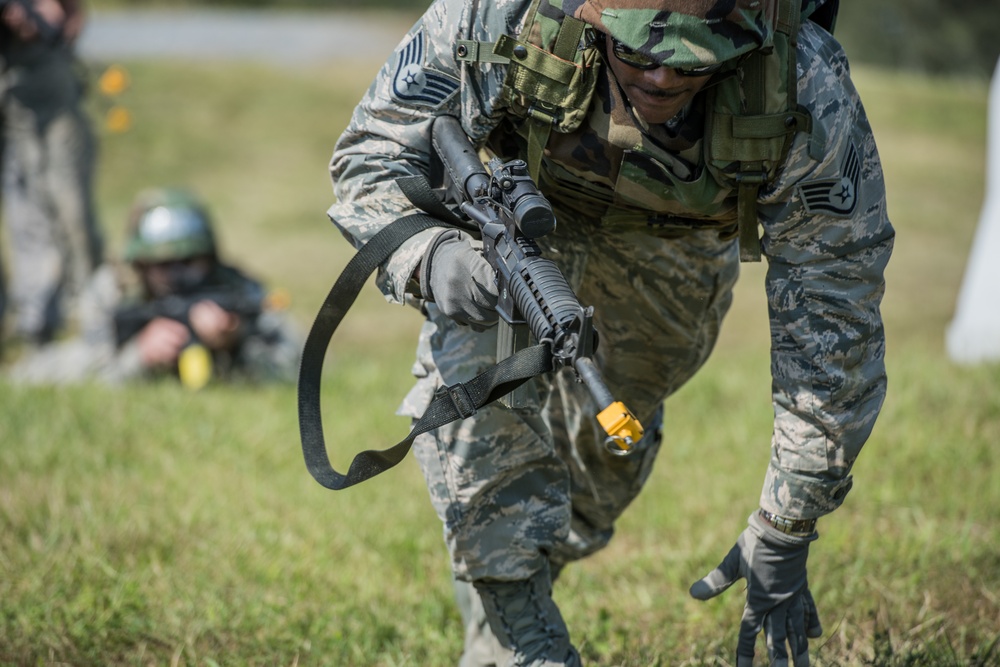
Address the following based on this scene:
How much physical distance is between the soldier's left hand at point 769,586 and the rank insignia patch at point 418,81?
1.24m

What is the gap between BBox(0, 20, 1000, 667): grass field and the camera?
324cm

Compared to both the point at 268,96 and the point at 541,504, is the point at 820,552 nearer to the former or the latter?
the point at 541,504

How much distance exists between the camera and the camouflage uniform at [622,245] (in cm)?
251

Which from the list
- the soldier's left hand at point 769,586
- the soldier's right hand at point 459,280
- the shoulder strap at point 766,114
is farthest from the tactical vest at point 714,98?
the soldier's left hand at point 769,586

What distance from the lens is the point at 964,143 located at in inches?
732

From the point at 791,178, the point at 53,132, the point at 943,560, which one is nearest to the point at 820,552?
the point at 943,560

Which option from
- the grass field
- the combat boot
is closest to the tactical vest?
the combat boot

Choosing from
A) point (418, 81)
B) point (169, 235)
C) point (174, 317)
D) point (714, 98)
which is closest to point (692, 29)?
point (714, 98)

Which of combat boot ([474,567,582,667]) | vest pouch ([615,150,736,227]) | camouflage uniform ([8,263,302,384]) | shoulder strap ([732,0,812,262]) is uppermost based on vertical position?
shoulder strap ([732,0,812,262])

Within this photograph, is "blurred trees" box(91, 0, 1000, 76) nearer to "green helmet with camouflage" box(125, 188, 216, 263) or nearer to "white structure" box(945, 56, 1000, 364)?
"green helmet with camouflage" box(125, 188, 216, 263)

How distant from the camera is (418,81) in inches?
106

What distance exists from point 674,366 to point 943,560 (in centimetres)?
119

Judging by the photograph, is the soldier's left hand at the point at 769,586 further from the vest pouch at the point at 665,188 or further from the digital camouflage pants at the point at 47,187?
the digital camouflage pants at the point at 47,187

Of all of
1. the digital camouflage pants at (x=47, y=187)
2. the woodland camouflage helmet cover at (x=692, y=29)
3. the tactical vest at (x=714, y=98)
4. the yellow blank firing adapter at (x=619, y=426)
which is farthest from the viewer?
the digital camouflage pants at (x=47, y=187)
